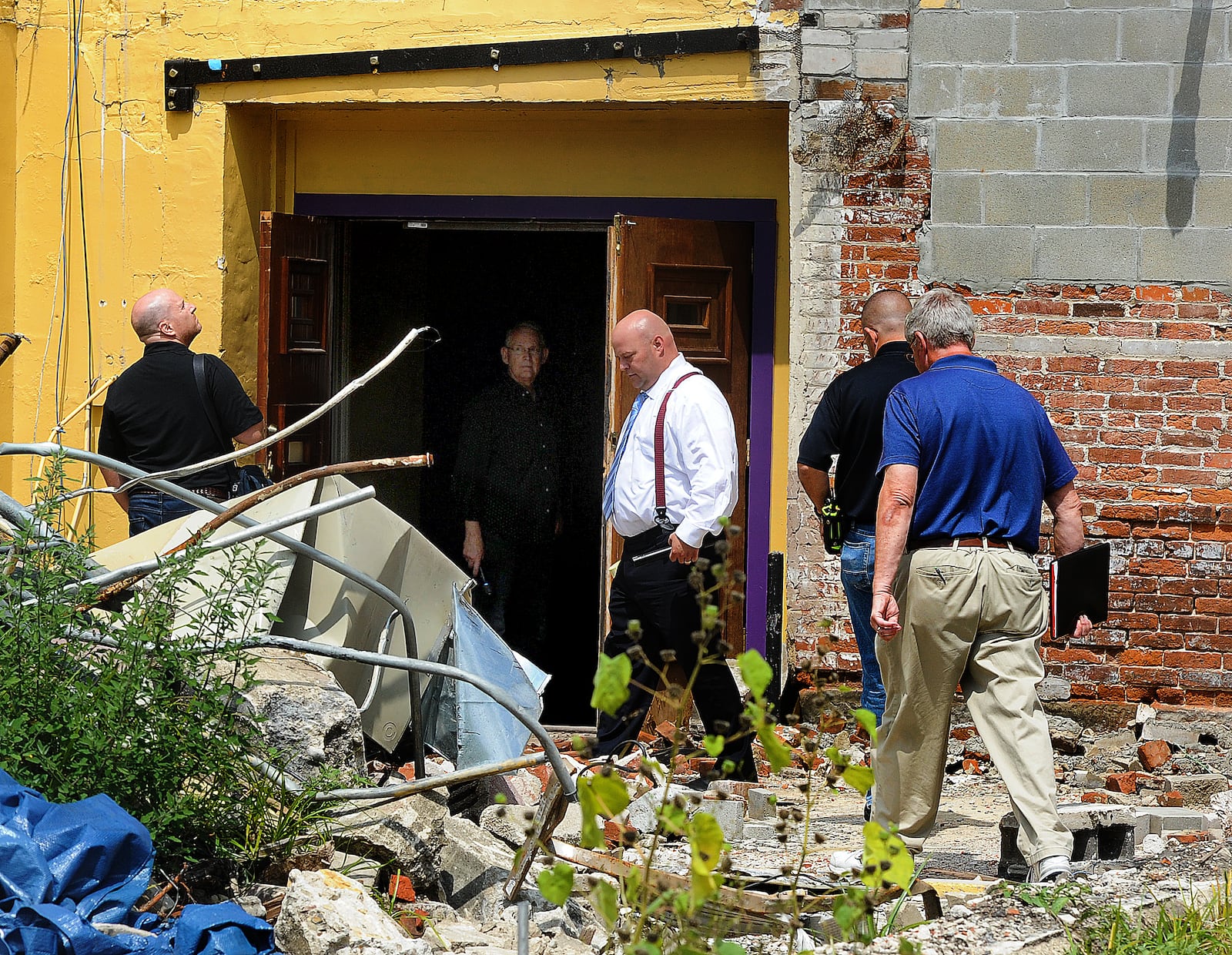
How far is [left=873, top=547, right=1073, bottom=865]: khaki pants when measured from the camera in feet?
13.8

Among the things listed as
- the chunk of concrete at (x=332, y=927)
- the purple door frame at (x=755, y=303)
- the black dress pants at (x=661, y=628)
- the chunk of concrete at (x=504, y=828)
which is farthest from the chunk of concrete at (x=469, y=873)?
the purple door frame at (x=755, y=303)

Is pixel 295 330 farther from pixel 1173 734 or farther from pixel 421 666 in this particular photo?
pixel 1173 734

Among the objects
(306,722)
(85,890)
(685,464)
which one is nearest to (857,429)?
(685,464)

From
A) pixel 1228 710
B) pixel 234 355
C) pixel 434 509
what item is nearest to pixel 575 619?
pixel 434 509

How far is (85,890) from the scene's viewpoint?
3244 mm

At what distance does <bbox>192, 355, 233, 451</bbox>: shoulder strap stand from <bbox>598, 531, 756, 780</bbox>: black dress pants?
1.82 metres

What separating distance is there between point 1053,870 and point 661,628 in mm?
2031

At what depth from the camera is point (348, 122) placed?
292 inches

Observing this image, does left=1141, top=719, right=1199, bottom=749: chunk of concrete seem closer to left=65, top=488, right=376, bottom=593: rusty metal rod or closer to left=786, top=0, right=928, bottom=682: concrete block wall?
left=786, top=0, right=928, bottom=682: concrete block wall

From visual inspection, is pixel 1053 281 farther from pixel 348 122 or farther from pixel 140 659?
pixel 140 659

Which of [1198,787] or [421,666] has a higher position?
[421,666]

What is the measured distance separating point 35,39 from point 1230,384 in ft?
20.2

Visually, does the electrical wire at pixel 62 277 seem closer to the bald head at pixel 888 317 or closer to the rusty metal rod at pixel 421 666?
the rusty metal rod at pixel 421 666

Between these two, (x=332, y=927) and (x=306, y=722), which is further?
(x=306, y=722)
